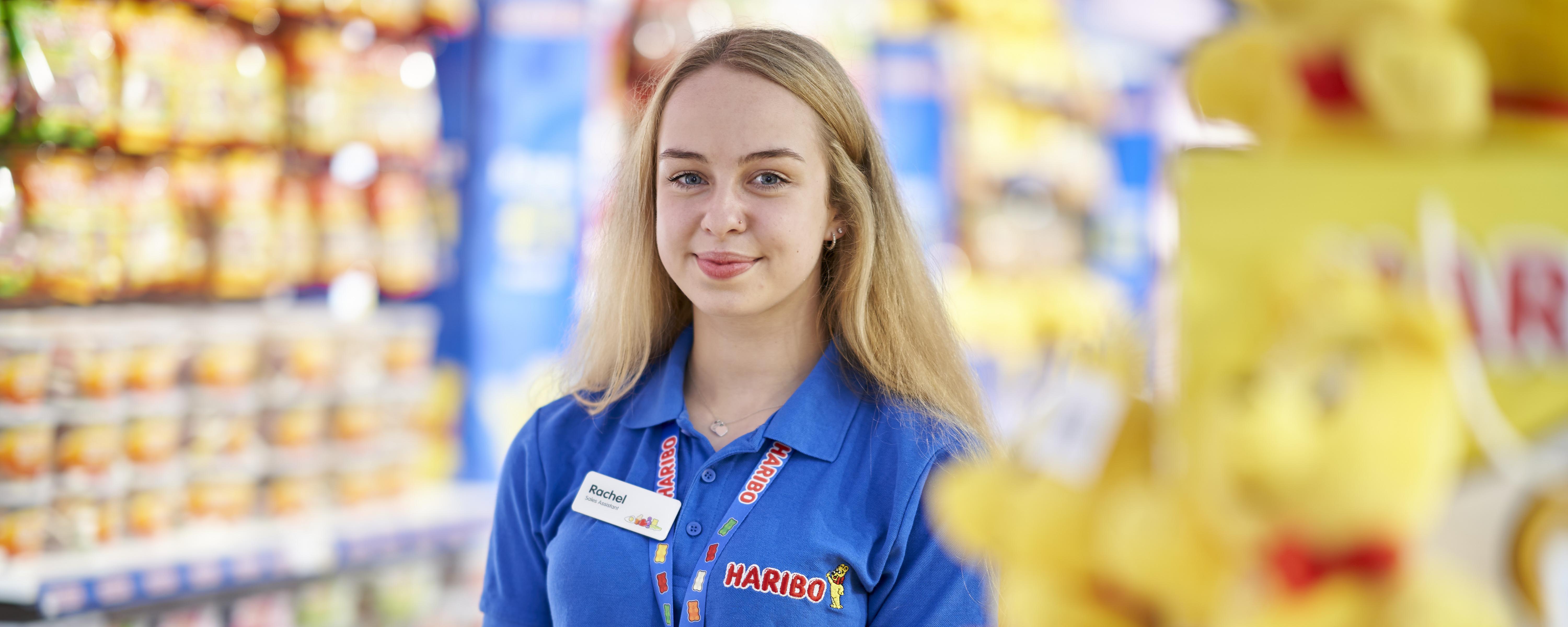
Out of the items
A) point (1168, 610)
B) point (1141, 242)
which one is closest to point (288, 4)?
point (1168, 610)

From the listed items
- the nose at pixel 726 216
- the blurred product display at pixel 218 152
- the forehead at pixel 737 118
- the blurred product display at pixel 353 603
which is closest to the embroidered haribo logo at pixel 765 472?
the nose at pixel 726 216

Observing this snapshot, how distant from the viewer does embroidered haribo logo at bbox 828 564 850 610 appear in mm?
1392

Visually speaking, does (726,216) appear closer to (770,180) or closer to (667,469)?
(770,180)

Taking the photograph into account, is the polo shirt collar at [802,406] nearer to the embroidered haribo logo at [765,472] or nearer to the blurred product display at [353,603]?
the embroidered haribo logo at [765,472]

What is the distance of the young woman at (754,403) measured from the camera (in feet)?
4.67

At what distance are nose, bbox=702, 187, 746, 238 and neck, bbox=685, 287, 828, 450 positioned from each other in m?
0.18

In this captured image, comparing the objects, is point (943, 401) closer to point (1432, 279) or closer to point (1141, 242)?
point (1432, 279)

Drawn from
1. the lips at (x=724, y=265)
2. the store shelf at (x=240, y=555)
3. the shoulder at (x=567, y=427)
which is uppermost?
the lips at (x=724, y=265)

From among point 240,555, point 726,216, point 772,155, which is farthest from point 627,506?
point 240,555

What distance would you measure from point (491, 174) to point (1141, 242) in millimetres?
3691

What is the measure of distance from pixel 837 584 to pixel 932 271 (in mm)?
672

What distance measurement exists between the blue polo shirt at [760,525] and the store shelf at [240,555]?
58.2 inches

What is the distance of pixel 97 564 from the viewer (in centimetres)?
260

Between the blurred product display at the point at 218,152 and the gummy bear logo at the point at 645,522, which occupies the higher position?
the blurred product display at the point at 218,152
